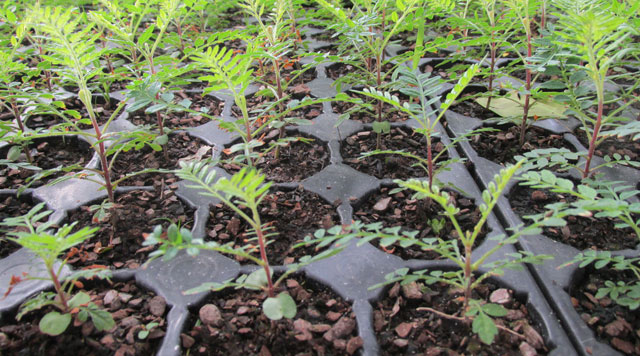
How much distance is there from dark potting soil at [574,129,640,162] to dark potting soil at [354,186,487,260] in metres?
0.52

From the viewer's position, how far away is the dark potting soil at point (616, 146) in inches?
54.6

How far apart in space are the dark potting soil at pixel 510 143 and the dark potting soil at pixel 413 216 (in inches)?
10.6

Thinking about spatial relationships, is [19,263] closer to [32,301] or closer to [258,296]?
[32,301]

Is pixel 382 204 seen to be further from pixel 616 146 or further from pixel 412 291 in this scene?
pixel 616 146

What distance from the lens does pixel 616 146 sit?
56.2 inches

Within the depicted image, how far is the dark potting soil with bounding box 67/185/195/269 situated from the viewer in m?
1.07

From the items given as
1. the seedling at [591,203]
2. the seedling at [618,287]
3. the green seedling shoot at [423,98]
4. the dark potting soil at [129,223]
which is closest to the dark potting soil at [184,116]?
the dark potting soil at [129,223]

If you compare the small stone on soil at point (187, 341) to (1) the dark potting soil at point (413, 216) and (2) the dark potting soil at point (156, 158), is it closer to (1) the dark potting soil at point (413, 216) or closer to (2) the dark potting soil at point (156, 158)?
(1) the dark potting soil at point (413, 216)

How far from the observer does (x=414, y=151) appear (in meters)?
1.43

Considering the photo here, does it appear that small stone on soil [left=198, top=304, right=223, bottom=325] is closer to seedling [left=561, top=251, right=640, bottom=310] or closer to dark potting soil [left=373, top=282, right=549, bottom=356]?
dark potting soil [left=373, top=282, right=549, bottom=356]

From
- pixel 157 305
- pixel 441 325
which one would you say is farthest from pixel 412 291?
pixel 157 305

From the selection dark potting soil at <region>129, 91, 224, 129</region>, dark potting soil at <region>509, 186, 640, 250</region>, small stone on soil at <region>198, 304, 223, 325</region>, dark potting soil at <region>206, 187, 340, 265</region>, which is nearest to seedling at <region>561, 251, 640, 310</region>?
dark potting soil at <region>509, 186, 640, 250</region>

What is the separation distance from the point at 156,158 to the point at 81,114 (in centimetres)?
52

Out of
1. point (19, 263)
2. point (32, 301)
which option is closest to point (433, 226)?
point (32, 301)
